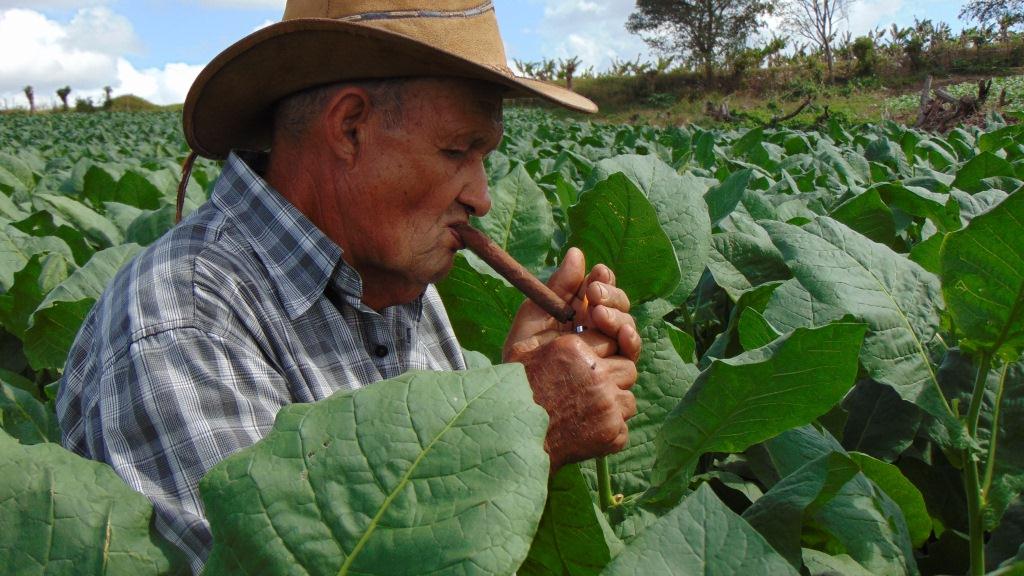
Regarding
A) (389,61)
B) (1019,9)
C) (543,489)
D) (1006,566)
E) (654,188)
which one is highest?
(1019,9)

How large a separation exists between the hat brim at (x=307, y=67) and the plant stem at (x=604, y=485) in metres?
0.79

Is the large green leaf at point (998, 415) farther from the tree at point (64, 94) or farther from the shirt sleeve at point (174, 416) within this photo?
the tree at point (64, 94)

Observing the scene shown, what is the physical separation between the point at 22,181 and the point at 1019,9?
54613 mm

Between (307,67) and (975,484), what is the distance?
4.78 ft

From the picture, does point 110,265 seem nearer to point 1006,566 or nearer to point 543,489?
point 543,489

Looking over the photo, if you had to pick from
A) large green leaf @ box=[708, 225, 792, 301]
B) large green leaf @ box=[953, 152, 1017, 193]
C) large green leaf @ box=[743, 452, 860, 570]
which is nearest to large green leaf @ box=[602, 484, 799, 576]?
large green leaf @ box=[743, 452, 860, 570]

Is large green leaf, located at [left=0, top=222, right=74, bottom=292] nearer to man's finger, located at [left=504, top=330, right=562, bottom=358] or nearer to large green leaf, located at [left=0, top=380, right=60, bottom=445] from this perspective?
large green leaf, located at [left=0, top=380, right=60, bottom=445]

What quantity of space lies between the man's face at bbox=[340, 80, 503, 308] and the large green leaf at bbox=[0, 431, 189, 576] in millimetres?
1103

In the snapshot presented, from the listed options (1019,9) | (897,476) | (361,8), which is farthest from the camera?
(1019,9)

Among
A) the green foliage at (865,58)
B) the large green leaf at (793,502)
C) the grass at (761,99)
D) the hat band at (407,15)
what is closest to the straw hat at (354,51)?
the hat band at (407,15)

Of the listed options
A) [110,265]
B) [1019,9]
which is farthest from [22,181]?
[1019,9]

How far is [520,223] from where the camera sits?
2.37m

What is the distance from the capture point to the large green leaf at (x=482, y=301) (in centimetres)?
200

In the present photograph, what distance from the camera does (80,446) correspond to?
1.68 meters
